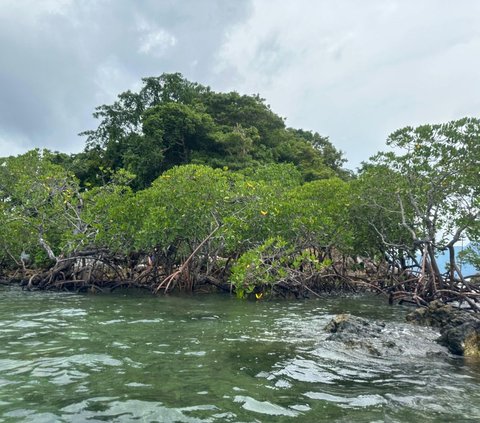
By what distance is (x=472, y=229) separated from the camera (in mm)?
12234

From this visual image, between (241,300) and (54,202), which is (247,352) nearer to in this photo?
(241,300)

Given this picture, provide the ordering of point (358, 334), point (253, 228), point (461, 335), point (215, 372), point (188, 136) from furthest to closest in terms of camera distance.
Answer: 1. point (188, 136)
2. point (253, 228)
3. point (358, 334)
4. point (461, 335)
5. point (215, 372)

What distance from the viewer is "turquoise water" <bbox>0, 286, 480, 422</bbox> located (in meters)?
4.58

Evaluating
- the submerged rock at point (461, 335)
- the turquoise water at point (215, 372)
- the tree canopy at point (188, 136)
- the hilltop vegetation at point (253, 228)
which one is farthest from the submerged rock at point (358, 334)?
the tree canopy at point (188, 136)

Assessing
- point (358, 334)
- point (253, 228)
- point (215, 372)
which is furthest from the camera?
point (253, 228)

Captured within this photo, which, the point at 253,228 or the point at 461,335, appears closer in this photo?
the point at 461,335

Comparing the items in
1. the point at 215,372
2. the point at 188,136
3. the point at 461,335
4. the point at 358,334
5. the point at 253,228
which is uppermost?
the point at 188,136

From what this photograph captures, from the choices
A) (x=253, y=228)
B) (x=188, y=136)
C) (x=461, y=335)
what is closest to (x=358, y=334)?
(x=461, y=335)

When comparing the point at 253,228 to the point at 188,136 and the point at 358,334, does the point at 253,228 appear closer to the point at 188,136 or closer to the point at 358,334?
the point at 358,334

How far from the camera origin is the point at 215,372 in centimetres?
591

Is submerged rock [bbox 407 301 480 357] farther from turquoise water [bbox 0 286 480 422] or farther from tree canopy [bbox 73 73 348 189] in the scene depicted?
tree canopy [bbox 73 73 348 189]

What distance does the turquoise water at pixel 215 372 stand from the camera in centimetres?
458

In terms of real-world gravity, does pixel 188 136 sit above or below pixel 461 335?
above

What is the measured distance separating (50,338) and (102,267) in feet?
30.9
